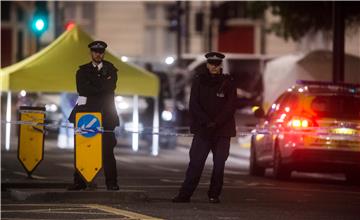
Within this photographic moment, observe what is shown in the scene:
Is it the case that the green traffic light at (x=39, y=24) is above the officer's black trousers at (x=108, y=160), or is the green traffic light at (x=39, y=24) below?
above

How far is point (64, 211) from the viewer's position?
466 inches

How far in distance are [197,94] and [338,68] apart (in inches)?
472

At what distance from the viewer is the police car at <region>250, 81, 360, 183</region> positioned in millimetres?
17438

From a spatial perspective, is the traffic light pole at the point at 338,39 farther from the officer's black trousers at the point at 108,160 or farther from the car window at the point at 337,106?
the officer's black trousers at the point at 108,160

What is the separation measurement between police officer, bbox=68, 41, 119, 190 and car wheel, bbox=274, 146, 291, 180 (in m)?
5.22

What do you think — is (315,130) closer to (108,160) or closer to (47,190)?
(108,160)

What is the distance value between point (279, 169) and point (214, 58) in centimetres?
573

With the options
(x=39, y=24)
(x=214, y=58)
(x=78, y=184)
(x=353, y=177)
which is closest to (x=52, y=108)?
(x=39, y=24)

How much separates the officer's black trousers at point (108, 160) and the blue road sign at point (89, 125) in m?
0.14

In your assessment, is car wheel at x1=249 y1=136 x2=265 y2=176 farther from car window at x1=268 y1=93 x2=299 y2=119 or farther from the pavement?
the pavement

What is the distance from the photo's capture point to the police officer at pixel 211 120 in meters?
13.0

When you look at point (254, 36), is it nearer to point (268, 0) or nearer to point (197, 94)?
point (268, 0)

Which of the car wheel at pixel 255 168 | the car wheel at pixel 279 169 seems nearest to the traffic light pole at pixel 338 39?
the car wheel at pixel 255 168

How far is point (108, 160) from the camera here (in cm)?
1370
